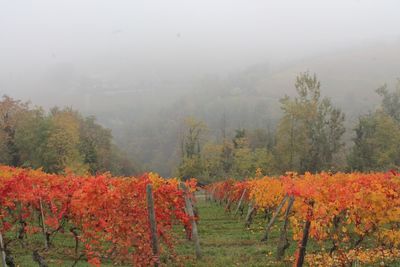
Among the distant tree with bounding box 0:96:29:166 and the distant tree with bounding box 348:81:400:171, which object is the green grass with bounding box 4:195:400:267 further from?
the distant tree with bounding box 0:96:29:166

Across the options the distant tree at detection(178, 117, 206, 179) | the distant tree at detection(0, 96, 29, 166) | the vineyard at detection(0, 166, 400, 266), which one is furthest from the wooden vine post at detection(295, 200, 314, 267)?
the distant tree at detection(178, 117, 206, 179)

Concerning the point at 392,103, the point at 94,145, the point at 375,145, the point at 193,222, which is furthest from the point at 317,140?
the point at 193,222

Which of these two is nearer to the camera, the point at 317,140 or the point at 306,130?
the point at 306,130

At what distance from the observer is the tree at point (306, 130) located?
54.1 metres

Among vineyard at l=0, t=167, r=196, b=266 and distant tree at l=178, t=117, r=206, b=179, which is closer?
vineyard at l=0, t=167, r=196, b=266

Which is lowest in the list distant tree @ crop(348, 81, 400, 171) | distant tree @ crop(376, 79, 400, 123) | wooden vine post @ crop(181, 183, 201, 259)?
distant tree @ crop(348, 81, 400, 171)

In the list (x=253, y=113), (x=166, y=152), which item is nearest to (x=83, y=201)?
(x=166, y=152)

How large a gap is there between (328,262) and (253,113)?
18553 cm

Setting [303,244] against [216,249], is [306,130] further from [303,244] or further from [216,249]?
[303,244]

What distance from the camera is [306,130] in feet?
180

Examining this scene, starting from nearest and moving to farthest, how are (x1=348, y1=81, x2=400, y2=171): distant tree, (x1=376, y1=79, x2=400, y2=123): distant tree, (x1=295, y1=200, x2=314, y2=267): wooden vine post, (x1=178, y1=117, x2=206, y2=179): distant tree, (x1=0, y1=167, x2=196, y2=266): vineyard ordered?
1. (x1=295, y1=200, x2=314, y2=267): wooden vine post
2. (x1=0, y1=167, x2=196, y2=266): vineyard
3. (x1=348, y1=81, x2=400, y2=171): distant tree
4. (x1=376, y1=79, x2=400, y2=123): distant tree
5. (x1=178, y1=117, x2=206, y2=179): distant tree

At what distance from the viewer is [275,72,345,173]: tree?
178 feet

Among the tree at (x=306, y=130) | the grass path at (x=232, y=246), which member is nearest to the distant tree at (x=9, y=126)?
the tree at (x=306, y=130)

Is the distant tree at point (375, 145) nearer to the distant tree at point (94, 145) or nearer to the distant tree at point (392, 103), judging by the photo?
the distant tree at point (392, 103)
